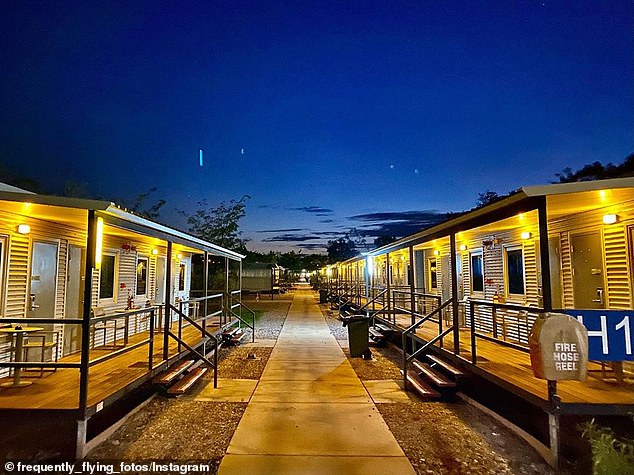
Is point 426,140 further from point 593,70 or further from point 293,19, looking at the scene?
point 293,19

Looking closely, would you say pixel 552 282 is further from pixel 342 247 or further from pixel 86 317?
pixel 342 247

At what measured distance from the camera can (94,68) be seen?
19.8 meters

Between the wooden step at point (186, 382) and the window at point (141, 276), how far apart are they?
13.4 ft

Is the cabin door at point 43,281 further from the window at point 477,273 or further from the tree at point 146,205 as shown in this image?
the tree at point 146,205

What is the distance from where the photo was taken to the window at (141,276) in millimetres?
10266

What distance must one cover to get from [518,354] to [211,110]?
1986 cm

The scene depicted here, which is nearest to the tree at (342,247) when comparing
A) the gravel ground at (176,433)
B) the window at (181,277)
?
the window at (181,277)

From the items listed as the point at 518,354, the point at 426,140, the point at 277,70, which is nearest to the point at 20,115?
the point at 277,70

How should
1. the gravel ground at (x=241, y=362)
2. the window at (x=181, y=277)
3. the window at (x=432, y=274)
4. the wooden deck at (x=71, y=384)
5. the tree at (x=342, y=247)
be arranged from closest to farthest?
the wooden deck at (x=71, y=384) < the gravel ground at (x=241, y=362) < the window at (x=181, y=277) < the window at (x=432, y=274) < the tree at (x=342, y=247)

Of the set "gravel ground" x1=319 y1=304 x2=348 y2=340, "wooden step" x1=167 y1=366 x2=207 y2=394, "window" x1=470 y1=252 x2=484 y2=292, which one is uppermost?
"window" x1=470 y1=252 x2=484 y2=292

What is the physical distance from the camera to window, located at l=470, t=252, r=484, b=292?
10.3 metres

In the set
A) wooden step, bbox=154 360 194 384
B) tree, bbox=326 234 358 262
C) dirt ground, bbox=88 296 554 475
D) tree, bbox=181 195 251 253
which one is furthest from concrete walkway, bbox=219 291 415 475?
tree, bbox=326 234 358 262

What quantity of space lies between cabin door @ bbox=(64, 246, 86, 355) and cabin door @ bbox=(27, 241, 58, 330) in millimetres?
437

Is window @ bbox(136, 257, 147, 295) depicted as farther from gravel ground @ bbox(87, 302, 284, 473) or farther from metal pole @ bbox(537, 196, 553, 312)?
metal pole @ bbox(537, 196, 553, 312)
